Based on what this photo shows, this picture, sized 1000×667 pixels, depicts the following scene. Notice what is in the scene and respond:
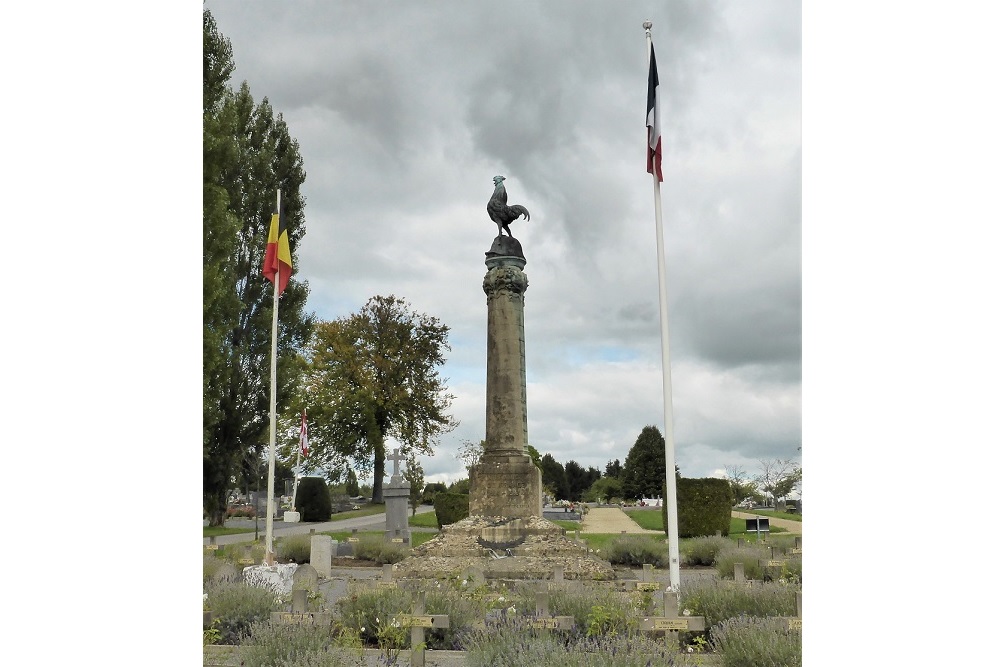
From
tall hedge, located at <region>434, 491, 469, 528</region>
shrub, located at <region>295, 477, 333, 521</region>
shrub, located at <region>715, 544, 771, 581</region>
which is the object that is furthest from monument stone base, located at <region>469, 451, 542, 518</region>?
shrub, located at <region>295, 477, 333, 521</region>

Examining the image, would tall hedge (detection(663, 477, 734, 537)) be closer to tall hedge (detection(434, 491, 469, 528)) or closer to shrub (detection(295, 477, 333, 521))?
tall hedge (detection(434, 491, 469, 528))

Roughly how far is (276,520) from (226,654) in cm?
2736

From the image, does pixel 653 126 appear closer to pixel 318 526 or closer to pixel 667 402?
pixel 667 402

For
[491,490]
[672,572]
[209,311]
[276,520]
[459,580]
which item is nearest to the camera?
[672,572]

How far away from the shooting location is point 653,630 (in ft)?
21.5

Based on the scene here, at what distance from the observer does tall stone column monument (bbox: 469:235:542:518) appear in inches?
575

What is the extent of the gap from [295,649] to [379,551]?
40.2 feet

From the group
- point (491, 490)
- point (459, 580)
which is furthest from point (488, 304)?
point (459, 580)

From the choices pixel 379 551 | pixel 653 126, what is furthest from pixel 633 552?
pixel 653 126

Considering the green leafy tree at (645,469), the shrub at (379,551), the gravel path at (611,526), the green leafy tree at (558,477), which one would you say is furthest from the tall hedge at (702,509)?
the green leafy tree at (558,477)

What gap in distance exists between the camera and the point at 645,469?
6281 cm

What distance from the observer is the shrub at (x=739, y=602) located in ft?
24.7
